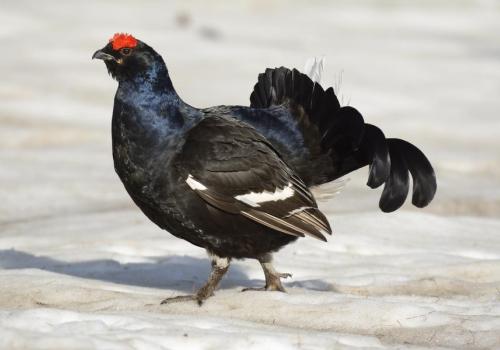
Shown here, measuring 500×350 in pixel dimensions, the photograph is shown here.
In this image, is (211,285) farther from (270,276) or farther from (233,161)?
(233,161)

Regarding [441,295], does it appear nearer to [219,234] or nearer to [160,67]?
[219,234]

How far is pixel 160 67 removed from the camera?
21.9 feet

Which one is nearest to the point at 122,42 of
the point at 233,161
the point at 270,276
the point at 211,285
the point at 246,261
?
the point at 233,161

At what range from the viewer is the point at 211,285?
21.9ft

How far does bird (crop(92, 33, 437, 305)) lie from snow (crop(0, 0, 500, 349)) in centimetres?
38

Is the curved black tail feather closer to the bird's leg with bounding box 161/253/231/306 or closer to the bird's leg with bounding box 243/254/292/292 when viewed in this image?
the bird's leg with bounding box 243/254/292/292

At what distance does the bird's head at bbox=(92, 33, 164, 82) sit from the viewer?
21.6 ft

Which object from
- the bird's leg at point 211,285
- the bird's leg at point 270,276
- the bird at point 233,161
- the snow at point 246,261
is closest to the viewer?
the snow at point 246,261

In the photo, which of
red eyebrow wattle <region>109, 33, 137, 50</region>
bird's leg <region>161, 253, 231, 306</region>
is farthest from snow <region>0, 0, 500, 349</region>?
red eyebrow wattle <region>109, 33, 137, 50</region>

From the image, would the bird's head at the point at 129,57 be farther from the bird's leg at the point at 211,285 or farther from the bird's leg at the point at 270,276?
the bird's leg at the point at 270,276

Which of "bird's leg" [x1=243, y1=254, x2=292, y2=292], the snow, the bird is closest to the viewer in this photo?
the snow

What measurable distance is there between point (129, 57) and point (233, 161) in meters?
0.87

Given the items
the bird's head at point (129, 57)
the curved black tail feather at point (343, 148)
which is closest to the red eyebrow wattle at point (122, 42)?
the bird's head at point (129, 57)

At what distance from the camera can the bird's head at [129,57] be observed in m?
6.59
